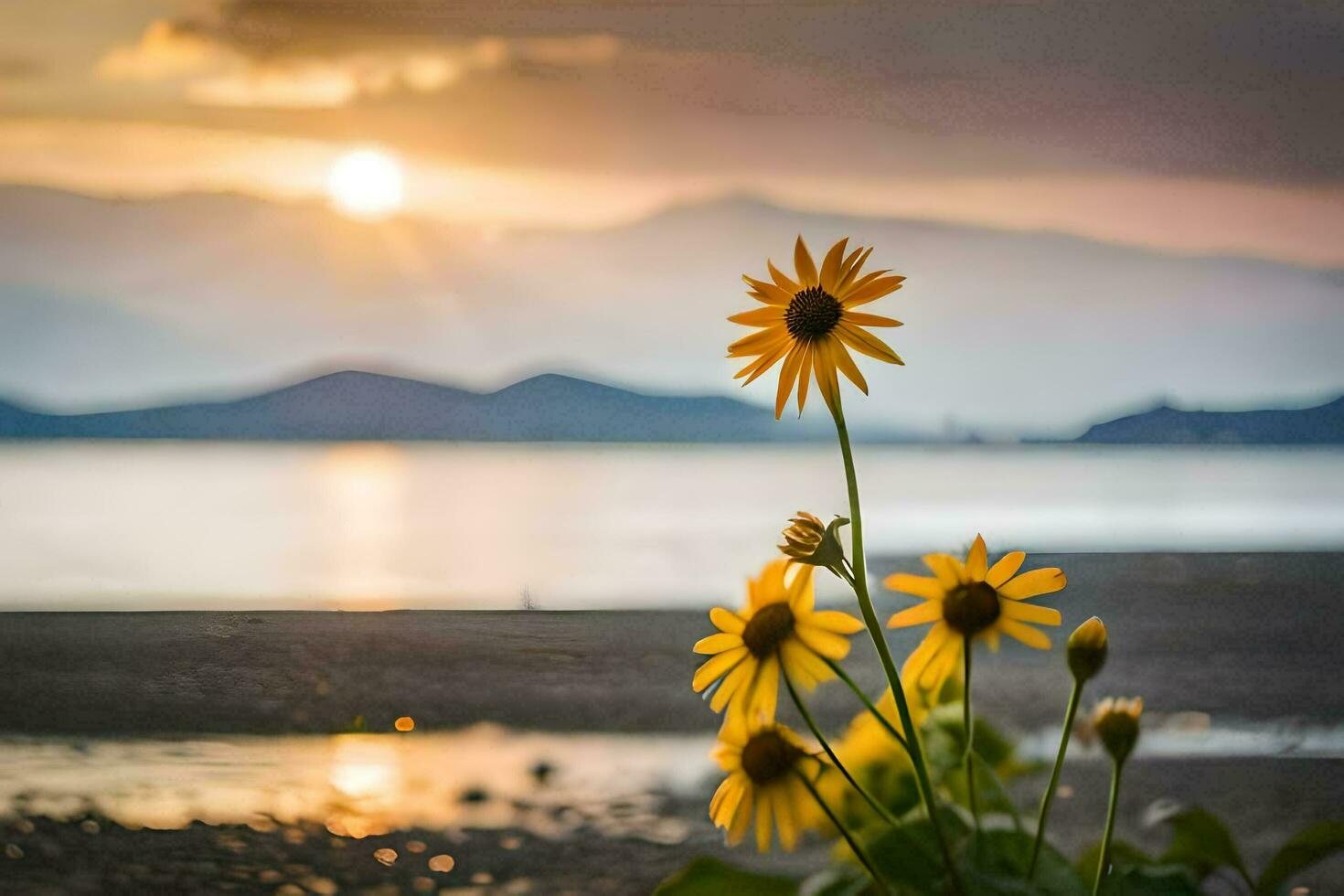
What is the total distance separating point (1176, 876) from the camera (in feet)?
1.14

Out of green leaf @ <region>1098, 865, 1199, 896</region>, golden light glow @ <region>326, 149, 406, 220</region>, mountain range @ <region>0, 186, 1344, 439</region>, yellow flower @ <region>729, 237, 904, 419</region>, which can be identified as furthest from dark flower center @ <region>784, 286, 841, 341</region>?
golden light glow @ <region>326, 149, 406, 220</region>

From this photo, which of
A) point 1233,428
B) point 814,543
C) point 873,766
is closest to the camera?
point 814,543

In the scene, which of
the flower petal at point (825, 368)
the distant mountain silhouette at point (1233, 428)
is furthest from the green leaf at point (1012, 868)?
the distant mountain silhouette at point (1233, 428)

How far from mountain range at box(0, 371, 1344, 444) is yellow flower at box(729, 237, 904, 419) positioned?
529mm

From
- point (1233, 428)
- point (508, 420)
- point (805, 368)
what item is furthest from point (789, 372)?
point (1233, 428)

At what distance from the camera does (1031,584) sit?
1.15ft

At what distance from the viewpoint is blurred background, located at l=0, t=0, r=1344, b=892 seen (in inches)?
35.0

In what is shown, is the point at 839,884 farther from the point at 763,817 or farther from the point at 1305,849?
the point at 1305,849

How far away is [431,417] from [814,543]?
0.69 m

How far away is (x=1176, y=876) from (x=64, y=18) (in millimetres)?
1001

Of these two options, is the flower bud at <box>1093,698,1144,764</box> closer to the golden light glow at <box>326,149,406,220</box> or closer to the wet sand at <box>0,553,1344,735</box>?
the wet sand at <box>0,553,1344,735</box>

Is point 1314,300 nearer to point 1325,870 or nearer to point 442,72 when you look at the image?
point 1325,870

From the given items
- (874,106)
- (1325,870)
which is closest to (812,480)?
(874,106)

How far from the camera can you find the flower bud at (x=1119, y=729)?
1.07ft
